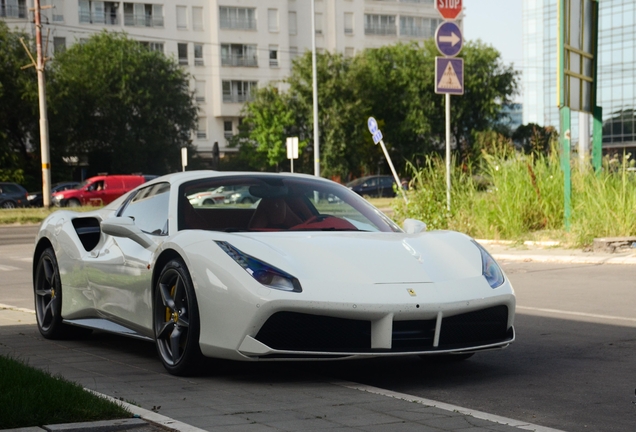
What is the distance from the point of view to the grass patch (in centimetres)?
450

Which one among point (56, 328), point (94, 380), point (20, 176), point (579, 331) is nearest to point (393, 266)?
point (94, 380)

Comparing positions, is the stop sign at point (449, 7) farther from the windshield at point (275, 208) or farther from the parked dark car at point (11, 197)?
the parked dark car at point (11, 197)

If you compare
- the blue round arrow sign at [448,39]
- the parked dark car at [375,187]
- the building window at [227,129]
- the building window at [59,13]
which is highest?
the building window at [59,13]

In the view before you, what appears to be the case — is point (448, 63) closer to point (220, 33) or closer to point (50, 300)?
point (50, 300)

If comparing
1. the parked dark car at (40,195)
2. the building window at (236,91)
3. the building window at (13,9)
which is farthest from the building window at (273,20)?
the parked dark car at (40,195)

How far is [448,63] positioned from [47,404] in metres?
14.7

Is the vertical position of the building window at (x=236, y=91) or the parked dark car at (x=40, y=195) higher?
the building window at (x=236, y=91)

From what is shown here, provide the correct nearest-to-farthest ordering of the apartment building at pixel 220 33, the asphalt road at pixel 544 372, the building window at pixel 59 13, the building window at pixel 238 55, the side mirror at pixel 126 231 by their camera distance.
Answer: the asphalt road at pixel 544 372
the side mirror at pixel 126 231
the building window at pixel 59 13
the apartment building at pixel 220 33
the building window at pixel 238 55

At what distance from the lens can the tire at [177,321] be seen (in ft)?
19.2

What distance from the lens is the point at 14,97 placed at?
5625 centimetres

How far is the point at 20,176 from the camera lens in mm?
55812

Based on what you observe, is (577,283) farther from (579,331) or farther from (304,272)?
(304,272)

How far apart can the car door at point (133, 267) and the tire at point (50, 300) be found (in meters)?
0.70

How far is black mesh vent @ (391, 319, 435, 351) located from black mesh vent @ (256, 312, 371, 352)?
0.51 ft
